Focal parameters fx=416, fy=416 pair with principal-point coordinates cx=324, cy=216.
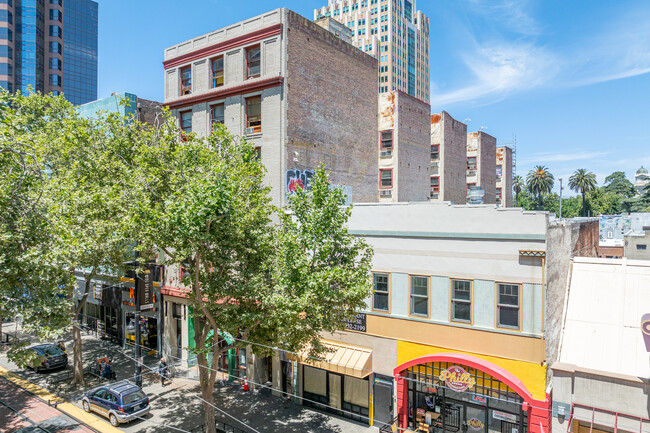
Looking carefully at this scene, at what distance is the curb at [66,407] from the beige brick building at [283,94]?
46.6 ft

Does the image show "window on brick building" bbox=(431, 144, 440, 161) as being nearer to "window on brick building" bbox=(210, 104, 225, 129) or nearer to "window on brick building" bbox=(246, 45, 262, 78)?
"window on brick building" bbox=(246, 45, 262, 78)

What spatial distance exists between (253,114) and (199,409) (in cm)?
1721

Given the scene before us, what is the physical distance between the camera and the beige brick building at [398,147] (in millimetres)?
32750

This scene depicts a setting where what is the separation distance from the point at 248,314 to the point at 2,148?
373 inches

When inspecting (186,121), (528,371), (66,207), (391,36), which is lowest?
(528,371)

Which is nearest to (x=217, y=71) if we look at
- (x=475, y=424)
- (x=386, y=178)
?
(x=386, y=178)

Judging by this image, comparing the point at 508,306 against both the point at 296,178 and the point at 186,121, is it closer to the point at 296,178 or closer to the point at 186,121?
the point at 296,178

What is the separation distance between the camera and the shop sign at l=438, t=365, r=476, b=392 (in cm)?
1675

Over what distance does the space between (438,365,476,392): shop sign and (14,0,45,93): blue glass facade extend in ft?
325

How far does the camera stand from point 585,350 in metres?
16.2

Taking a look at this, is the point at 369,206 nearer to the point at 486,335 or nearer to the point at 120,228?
the point at 486,335

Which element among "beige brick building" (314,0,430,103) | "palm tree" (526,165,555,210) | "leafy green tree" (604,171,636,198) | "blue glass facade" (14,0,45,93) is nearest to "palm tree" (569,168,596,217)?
"palm tree" (526,165,555,210)

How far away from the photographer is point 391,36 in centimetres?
11150

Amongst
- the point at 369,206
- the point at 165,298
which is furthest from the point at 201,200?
the point at 165,298
